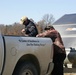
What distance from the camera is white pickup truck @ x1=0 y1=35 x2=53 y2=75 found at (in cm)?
666

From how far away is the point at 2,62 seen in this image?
6.59 metres

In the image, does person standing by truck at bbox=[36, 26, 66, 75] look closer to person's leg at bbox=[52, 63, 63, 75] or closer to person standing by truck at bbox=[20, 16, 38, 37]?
person's leg at bbox=[52, 63, 63, 75]

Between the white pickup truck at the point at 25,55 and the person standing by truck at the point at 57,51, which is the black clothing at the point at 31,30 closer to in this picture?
the person standing by truck at the point at 57,51

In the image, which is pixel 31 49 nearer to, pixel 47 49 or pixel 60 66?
pixel 47 49

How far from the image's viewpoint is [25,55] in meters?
7.34

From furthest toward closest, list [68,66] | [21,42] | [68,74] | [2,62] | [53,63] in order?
[68,66], [68,74], [53,63], [21,42], [2,62]

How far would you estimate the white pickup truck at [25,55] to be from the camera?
666 centimetres

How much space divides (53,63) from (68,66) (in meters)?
2.66

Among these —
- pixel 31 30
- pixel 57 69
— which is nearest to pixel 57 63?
pixel 57 69

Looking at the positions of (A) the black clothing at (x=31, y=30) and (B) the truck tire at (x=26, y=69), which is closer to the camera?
(B) the truck tire at (x=26, y=69)

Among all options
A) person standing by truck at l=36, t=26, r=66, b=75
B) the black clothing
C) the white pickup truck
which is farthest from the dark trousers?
the black clothing

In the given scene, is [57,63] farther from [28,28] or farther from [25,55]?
[25,55]

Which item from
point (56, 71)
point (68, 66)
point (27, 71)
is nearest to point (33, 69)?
point (27, 71)

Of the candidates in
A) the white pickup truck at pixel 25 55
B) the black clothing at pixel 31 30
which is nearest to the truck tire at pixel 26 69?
the white pickup truck at pixel 25 55
